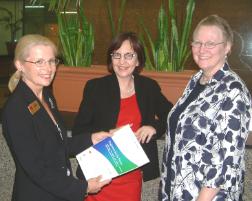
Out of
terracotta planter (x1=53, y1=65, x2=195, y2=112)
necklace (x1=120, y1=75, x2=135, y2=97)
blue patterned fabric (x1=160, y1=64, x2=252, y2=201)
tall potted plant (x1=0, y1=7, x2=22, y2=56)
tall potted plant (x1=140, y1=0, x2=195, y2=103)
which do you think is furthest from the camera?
tall potted plant (x1=0, y1=7, x2=22, y2=56)

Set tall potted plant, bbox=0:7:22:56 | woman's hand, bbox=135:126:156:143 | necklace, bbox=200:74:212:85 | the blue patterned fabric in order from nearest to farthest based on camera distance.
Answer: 1. the blue patterned fabric
2. necklace, bbox=200:74:212:85
3. woman's hand, bbox=135:126:156:143
4. tall potted plant, bbox=0:7:22:56

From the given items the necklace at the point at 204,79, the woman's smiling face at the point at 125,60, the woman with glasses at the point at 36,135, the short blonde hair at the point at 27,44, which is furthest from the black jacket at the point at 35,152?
the necklace at the point at 204,79

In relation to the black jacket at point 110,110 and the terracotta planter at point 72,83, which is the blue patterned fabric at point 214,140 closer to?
the black jacket at point 110,110

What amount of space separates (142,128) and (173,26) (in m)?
0.93

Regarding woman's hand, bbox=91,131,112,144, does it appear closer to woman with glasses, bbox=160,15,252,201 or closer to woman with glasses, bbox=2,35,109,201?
woman with glasses, bbox=2,35,109,201

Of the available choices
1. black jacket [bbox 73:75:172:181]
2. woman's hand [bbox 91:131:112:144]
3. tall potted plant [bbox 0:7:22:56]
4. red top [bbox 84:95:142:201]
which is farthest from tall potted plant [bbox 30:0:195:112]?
tall potted plant [bbox 0:7:22:56]

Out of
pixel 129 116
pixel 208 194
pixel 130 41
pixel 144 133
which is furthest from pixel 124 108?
pixel 208 194

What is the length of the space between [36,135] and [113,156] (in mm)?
381

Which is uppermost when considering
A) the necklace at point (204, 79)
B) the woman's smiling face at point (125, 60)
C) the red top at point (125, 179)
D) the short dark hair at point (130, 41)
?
the short dark hair at point (130, 41)

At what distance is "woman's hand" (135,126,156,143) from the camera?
80.9 inches

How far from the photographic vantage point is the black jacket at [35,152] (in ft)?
5.04

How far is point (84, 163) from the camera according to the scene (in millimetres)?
1805

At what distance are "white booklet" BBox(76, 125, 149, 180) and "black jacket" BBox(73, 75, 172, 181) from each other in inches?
11.0

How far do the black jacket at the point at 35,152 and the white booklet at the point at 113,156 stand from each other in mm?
116
